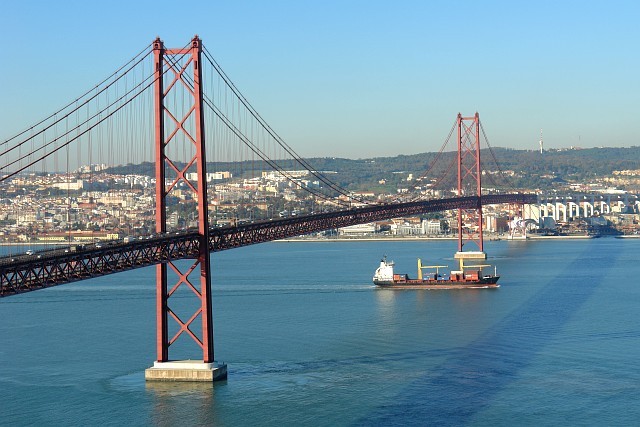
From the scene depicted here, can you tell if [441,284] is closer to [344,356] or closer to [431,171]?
[344,356]

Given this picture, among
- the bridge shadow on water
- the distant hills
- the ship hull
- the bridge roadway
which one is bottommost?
the bridge shadow on water

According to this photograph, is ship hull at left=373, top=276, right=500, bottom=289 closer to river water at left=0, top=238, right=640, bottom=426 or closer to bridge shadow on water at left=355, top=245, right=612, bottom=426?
river water at left=0, top=238, right=640, bottom=426

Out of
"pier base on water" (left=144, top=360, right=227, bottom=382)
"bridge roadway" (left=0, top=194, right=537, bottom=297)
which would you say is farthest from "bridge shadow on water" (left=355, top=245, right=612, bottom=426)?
"bridge roadway" (left=0, top=194, right=537, bottom=297)

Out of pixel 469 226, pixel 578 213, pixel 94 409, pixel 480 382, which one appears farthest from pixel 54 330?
pixel 578 213

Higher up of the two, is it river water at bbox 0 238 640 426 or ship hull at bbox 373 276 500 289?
ship hull at bbox 373 276 500 289

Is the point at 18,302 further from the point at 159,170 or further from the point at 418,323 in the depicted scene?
the point at 159,170
